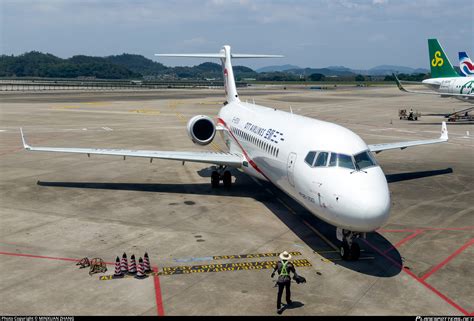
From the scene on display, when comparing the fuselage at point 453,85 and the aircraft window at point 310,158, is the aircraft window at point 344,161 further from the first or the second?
the fuselage at point 453,85

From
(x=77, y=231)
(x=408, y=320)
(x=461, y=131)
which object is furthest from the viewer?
(x=461, y=131)

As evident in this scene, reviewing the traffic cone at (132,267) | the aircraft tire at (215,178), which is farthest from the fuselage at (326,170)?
the traffic cone at (132,267)

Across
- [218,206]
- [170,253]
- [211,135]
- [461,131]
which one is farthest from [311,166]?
[461,131]

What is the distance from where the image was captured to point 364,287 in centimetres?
1160

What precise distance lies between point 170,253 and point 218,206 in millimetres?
5264

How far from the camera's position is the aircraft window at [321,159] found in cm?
1334

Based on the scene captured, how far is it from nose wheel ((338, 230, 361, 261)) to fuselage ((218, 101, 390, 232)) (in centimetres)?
84

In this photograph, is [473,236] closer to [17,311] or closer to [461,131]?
[17,311]

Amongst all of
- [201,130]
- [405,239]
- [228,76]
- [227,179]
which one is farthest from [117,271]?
[228,76]

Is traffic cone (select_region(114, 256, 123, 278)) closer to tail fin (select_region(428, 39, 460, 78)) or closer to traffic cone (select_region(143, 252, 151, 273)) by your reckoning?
traffic cone (select_region(143, 252, 151, 273))

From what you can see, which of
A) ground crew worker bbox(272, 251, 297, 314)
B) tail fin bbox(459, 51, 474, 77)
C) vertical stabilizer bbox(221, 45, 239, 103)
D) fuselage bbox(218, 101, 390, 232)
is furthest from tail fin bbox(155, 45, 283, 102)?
tail fin bbox(459, 51, 474, 77)

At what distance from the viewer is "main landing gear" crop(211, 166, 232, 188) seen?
21625mm

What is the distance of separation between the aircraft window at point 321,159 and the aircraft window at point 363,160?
2.81ft

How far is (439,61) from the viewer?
54250mm
